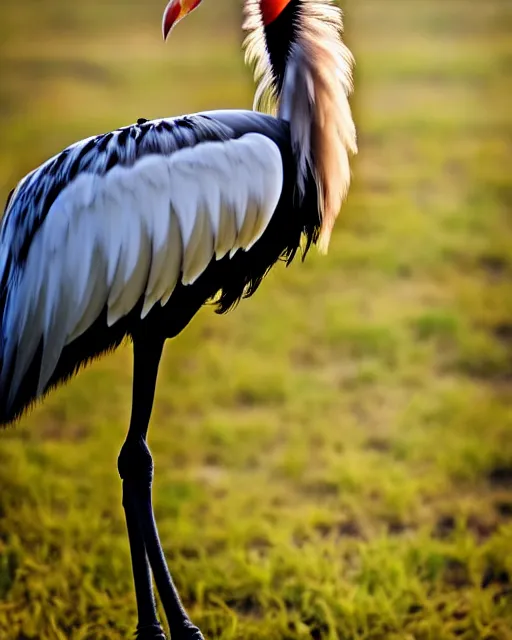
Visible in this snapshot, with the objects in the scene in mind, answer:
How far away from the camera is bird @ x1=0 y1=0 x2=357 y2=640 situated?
1499 mm

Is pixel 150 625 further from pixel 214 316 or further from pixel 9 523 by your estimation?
pixel 214 316

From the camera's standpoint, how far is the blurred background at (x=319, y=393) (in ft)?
7.51

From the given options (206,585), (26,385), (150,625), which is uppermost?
(26,385)

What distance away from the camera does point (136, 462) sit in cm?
163

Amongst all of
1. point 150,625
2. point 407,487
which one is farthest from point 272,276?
point 150,625

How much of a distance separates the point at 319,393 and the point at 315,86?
197 centimetres

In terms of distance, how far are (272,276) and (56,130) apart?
1587 mm

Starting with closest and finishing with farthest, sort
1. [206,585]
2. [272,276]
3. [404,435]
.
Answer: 1. [206,585]
2. [404,435]
3. [272,276]

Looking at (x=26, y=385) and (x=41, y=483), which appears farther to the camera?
(x=41, y=483)

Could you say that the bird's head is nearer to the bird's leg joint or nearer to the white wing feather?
the white wing feather

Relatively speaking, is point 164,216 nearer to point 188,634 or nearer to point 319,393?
point 188,634

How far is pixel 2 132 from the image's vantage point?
511 centimetres

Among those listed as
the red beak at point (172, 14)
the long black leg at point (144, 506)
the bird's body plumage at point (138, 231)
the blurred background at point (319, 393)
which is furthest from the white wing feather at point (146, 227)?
the blurred background at point (319, 393)

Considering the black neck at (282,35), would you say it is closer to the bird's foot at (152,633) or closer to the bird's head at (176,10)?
the bird's head at (176,10)
